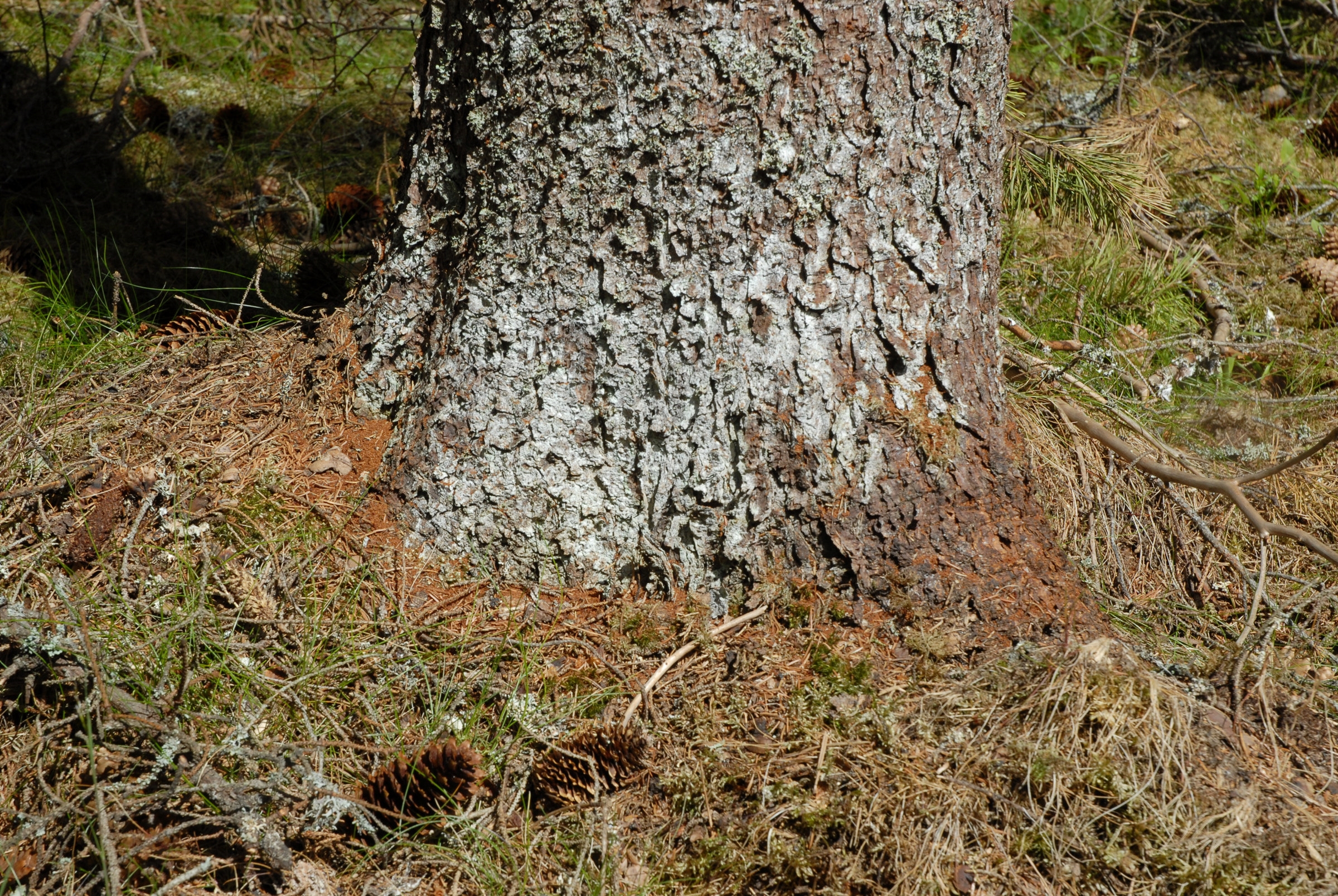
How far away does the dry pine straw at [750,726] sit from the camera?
1.53 m

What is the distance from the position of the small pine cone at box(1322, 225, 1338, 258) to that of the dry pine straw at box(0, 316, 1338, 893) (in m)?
2.08

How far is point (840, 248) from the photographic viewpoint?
5.95 ft

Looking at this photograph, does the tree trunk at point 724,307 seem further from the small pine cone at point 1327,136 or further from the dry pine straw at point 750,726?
the small pine cone at point 1327,136

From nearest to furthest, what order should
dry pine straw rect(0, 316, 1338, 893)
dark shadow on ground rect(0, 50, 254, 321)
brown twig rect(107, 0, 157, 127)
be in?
dry pine straw rect(0, 316, 1338, 893) < brown twig rect(107, 0, 157, 127) < dark shadow on ground rect(0, 50, 254, 321)

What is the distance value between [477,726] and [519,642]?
19 centimetres

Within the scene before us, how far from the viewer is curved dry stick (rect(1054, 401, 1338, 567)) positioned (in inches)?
69.9

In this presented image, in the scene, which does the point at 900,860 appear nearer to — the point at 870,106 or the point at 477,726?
the point at 477,726

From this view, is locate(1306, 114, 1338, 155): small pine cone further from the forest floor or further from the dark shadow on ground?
the dark shadow on ground

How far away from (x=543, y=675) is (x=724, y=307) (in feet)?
2.72

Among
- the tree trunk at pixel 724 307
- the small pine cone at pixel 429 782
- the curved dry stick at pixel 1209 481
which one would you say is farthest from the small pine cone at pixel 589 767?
the curved dry stick at pixel 1209 481

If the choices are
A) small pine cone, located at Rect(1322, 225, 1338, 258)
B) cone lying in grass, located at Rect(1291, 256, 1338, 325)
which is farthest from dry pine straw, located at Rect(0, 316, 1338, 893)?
small pine cone, located at Rect(1322, 225, 1338, 258)

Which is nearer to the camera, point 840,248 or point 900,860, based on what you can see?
point 900,860

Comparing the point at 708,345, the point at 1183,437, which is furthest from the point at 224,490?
the point at 1183,437

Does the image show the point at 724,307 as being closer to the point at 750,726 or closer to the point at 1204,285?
the point at 750,726
